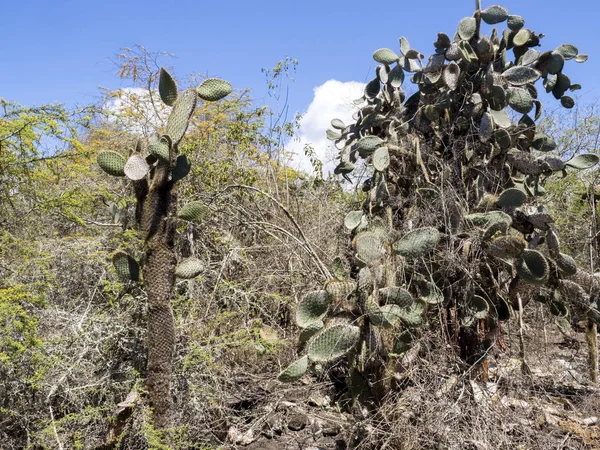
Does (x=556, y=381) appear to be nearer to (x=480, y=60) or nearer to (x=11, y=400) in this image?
(x=480, y=60)

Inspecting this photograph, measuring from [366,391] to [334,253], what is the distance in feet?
6.00

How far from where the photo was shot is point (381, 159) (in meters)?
3.95

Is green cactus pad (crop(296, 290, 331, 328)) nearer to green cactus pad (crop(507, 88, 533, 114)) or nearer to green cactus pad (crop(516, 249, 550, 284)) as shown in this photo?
green cactus pad (crop(516, 249, 550, 284))

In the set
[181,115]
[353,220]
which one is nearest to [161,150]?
[181,115]

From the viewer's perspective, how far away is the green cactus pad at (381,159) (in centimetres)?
389

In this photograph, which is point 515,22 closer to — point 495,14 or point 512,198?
point 495,14

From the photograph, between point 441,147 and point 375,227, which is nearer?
point 375,227

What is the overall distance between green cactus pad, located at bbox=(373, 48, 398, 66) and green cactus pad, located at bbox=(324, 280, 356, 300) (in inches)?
78.8

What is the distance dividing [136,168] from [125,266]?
1.85 ft

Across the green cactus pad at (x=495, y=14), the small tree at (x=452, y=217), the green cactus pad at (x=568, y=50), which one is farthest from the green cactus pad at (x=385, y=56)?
the green cactus pad at (x=568, y=50)

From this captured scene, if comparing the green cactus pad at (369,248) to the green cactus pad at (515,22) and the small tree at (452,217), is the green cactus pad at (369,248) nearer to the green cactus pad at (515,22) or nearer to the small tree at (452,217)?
the small tree at (452,217)

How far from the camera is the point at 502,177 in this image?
4258mm

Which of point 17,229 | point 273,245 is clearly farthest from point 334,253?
point 17,229

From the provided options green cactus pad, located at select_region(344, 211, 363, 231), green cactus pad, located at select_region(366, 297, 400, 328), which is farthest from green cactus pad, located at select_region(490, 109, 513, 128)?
green cactus pad, located at select_region(366, 297, 400, 328)
